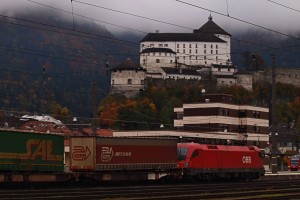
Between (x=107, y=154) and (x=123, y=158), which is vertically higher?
(x=107, y=154)

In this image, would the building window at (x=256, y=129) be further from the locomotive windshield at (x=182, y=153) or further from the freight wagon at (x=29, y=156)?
the freight wagon at (x=29, y=156)

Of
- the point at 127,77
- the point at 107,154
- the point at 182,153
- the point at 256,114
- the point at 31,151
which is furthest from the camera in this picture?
the point at 127,77

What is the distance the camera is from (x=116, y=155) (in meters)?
43.6

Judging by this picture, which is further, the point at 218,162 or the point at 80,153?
the point at 218,162

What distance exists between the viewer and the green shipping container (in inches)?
1465

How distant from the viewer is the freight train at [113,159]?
125 feet

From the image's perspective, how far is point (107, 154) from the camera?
43031 mm

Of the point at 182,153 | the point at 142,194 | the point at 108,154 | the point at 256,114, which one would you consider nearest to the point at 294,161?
the point at 256,114

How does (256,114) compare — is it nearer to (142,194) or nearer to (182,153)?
(182,153)

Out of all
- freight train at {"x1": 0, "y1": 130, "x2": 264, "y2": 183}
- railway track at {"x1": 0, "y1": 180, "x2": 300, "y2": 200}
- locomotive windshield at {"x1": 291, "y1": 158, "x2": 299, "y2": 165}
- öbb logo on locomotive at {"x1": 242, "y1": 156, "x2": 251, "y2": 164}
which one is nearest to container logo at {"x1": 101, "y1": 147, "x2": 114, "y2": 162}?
freight train at {"x1": 0, "y1": 130, "x2": 264, "y2": 183}

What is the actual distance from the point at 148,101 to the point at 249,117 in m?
54.7

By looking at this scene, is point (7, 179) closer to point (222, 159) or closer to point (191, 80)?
point (222, 159)

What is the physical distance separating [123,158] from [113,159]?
0.95 m

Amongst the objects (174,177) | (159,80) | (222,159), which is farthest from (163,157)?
(159,80)
